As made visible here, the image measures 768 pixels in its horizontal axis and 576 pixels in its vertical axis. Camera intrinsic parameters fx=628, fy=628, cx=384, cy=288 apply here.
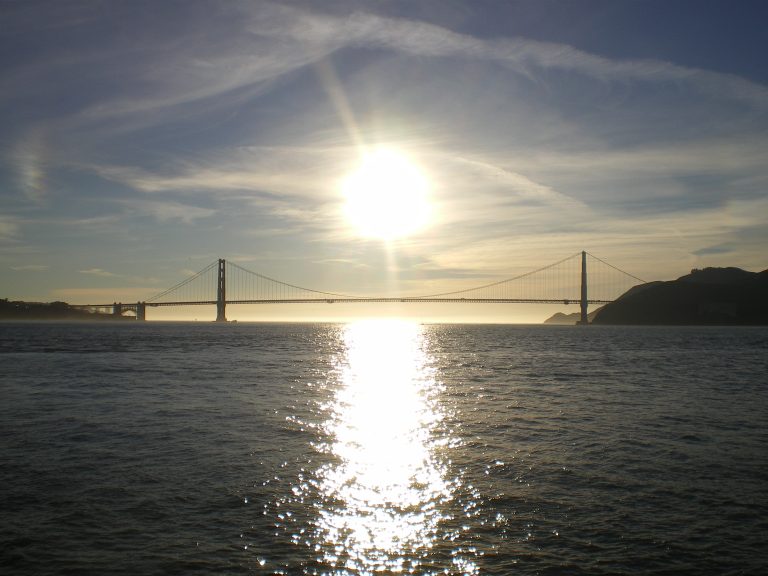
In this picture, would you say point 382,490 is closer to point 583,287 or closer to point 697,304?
point 583,287

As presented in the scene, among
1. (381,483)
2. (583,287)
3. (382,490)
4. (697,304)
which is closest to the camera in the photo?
(382,490)

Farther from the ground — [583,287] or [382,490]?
[583,287]

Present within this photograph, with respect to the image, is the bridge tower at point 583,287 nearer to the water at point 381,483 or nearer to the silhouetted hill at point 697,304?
the silhouetted hill at point 697,304

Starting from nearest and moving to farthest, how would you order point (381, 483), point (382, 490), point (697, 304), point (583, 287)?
point (382, 490) → point (381, 483) → point (583, 287) → point (697, 304)

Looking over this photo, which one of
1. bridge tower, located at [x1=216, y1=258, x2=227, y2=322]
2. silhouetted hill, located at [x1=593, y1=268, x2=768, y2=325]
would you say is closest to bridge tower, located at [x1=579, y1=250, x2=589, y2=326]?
silhouetted hill, located at [x1=593, y1=268, x2=768, y2=325]

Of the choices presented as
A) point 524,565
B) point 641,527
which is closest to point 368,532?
point 524,565

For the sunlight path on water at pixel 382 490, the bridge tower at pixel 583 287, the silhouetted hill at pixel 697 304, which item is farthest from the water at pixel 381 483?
the silhouetted hill at pixel 697 304

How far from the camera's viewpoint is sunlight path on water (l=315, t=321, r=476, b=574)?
898cm

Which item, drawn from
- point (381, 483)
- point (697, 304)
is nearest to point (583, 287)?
point (697, 304)

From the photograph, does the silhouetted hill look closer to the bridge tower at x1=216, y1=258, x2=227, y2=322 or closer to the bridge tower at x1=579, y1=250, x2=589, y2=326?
the bridge tower at x1=579, y1=250, x2=589, y2=326

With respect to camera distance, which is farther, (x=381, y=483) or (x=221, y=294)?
(x=221, y=294)

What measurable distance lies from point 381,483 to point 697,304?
199m

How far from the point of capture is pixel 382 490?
12438mm

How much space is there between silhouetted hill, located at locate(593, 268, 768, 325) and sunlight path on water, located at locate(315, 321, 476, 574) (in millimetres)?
182904
